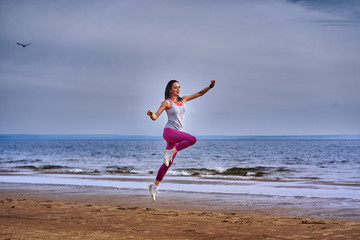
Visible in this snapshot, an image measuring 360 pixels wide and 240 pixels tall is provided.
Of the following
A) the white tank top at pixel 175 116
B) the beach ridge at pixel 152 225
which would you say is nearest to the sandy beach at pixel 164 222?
the beach ridge at pixel 152 225

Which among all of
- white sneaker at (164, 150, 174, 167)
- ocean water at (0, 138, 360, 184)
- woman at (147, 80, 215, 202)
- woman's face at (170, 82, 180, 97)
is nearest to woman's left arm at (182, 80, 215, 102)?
woman at (147, 80, 215, 202)

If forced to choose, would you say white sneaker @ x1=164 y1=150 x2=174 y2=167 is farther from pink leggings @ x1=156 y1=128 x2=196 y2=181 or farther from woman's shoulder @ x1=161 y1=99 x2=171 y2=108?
woman's shoulder @ x1=161 y1=99 x2=171 y2=108

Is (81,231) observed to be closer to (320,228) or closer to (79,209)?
(79,209)

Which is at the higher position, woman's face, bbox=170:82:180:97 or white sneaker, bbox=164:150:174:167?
woman's face, bbox=170:82:180:97

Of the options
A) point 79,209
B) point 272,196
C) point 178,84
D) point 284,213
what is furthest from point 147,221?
point 272,196

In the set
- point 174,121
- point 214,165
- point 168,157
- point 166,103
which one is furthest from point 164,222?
point 214,165

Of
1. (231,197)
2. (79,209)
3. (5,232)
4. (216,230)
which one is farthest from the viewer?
(231,197)

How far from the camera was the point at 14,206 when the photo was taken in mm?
9219

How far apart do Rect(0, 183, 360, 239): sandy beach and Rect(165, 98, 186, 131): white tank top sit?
1751mm

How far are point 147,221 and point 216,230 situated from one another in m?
1.42

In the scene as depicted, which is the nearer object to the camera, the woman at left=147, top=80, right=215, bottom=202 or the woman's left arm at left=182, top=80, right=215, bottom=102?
the woman at left=147, top=80, right=215, bottom=202

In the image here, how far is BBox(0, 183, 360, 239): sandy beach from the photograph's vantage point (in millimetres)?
6379

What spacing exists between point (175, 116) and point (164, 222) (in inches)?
77.4

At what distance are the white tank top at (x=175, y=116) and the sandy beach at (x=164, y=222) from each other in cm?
175
